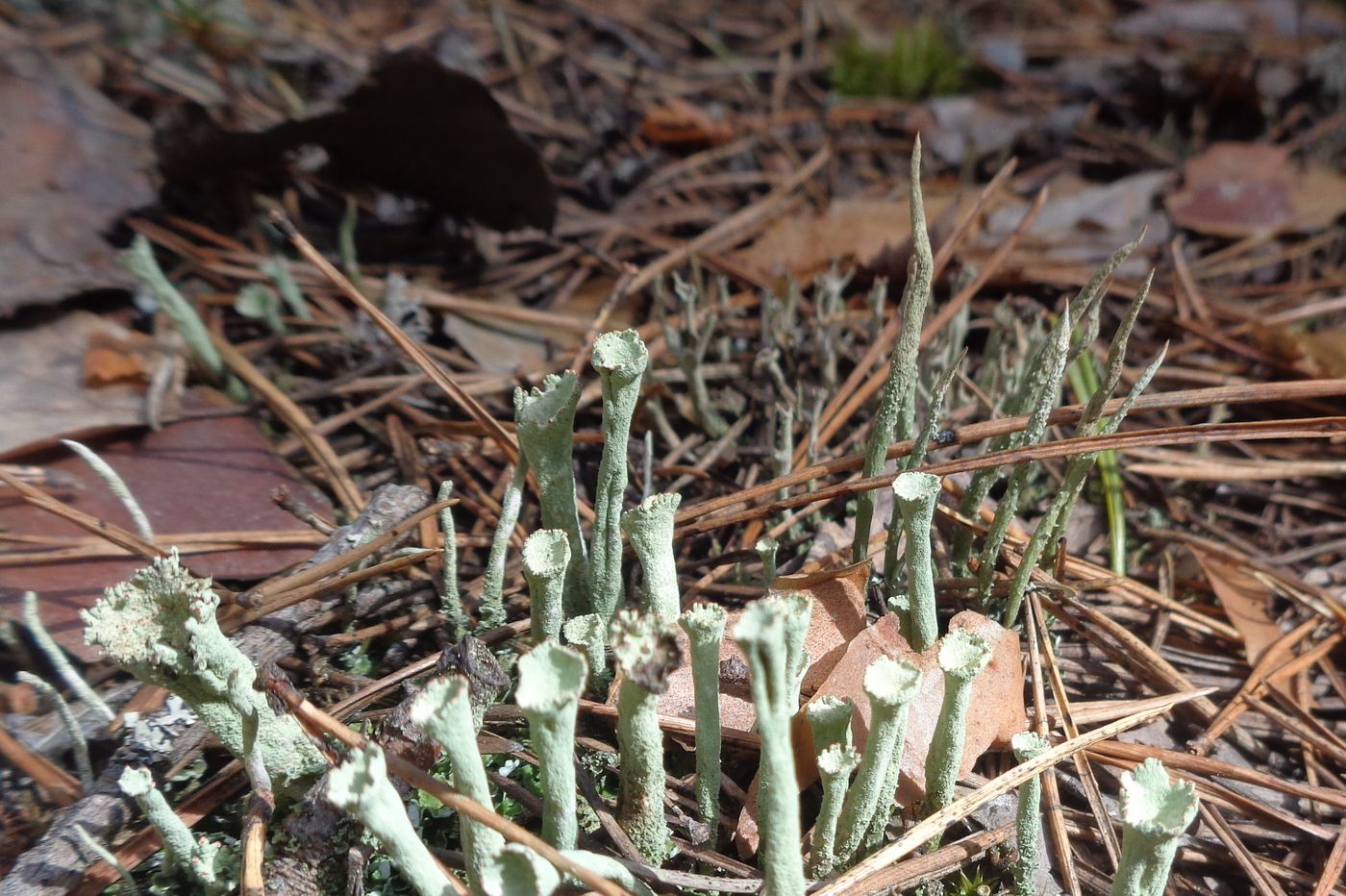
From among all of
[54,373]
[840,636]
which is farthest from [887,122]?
[54,373]

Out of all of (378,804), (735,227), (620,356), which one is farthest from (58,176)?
(378,804)

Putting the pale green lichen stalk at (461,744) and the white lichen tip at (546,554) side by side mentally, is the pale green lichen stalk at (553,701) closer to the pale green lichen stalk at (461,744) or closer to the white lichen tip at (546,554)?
the pale green lichen stalk at (461,744)

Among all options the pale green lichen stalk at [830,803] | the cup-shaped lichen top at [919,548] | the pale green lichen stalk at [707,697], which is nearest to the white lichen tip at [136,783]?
the pale green lichen stalk at [707,697]

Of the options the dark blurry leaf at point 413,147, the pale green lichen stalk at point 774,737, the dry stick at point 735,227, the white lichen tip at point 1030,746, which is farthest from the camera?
the dry stick at point 735,227

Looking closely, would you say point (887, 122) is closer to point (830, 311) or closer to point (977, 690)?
point (830, 311)

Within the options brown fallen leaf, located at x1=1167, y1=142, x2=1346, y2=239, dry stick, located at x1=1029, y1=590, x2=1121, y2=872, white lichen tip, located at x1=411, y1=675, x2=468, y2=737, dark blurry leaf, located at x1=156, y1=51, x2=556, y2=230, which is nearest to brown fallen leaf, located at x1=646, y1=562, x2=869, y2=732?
dry stick, located at x1=1029, y1=590, x2=1121, y2=872

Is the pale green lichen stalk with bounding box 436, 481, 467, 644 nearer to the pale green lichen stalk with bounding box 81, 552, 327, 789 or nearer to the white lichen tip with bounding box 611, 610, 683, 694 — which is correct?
the pale green lichen stalk with bounding box 81, 552, 327, 789

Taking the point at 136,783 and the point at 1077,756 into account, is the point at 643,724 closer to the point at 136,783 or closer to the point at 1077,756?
the point at 136,783
